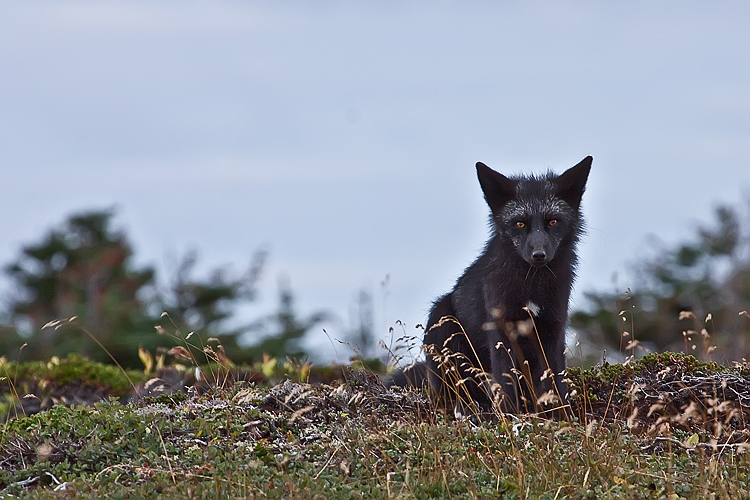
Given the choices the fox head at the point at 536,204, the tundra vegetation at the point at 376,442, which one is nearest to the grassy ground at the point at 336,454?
the tundra vegetation at the point at 376,442

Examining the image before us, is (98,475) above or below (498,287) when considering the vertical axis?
below

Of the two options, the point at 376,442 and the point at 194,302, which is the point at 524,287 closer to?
the point at 376,442

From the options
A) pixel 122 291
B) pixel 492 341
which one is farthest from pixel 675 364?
pixel 122 291

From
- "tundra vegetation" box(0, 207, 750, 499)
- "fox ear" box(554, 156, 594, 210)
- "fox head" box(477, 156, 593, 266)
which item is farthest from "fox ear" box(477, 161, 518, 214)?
"tundra vegetation" box(0, 207, 750, 499)

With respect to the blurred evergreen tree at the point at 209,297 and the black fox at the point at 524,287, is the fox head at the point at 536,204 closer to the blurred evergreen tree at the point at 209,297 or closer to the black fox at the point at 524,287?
the black fox at the point at 524,287

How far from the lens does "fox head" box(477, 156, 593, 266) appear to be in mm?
6410

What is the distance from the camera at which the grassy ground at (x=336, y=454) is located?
14.6 ft

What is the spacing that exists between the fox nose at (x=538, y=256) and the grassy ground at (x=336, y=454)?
1.17 metres

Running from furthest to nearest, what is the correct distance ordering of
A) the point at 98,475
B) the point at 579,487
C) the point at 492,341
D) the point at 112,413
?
1. the point at 492,341
2. the point at 112,413
3. the point at 98,475
4. the point at 579,487

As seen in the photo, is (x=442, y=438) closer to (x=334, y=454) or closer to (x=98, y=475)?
(x=334, y=454)

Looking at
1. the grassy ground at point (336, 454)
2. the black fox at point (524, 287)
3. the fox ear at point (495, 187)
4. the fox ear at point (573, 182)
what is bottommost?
the grassy ground at point (336, 454)

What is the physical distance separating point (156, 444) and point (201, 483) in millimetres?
876

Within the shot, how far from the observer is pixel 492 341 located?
6.40 metres

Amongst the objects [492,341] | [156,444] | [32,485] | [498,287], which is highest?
[498,287]
